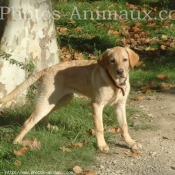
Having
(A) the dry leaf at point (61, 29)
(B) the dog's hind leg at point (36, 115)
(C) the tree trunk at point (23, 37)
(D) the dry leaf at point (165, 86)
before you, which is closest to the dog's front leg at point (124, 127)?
(B) the dog's hind leg at point (36, 115)

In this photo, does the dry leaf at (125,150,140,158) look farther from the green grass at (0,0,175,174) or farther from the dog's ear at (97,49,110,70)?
the dog's ear at (97,49,110,70)

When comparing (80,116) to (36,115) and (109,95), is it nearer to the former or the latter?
(36,115)

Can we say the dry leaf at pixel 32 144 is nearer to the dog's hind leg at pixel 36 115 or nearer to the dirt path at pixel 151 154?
the dog's hind leg at pixel 36 115

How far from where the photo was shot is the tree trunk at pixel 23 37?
644cm

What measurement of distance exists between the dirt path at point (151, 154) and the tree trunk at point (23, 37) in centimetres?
183

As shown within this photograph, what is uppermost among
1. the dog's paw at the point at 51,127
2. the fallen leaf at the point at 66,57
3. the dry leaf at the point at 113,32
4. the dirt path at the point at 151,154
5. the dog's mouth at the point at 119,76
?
the dog's mouth at the point at 119,76

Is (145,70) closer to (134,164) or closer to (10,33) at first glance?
(10,33)

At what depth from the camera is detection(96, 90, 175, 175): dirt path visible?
4.72 metres

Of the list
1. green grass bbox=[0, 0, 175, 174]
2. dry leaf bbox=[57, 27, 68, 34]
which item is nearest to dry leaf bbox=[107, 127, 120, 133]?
green grass bbox=[0, 0, 175, 174]

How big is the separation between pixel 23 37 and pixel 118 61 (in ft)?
6.83

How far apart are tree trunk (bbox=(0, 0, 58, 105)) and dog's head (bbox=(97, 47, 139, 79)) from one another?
6.11ft

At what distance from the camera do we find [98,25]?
33.2ft

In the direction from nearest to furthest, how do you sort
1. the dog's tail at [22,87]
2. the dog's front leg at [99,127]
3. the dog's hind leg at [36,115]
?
the dog's front leg at [99,127] < the dog's hind leg at [36,115] < the dog's tail at [22,87]

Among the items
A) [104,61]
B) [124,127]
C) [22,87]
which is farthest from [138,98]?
[22,87]
